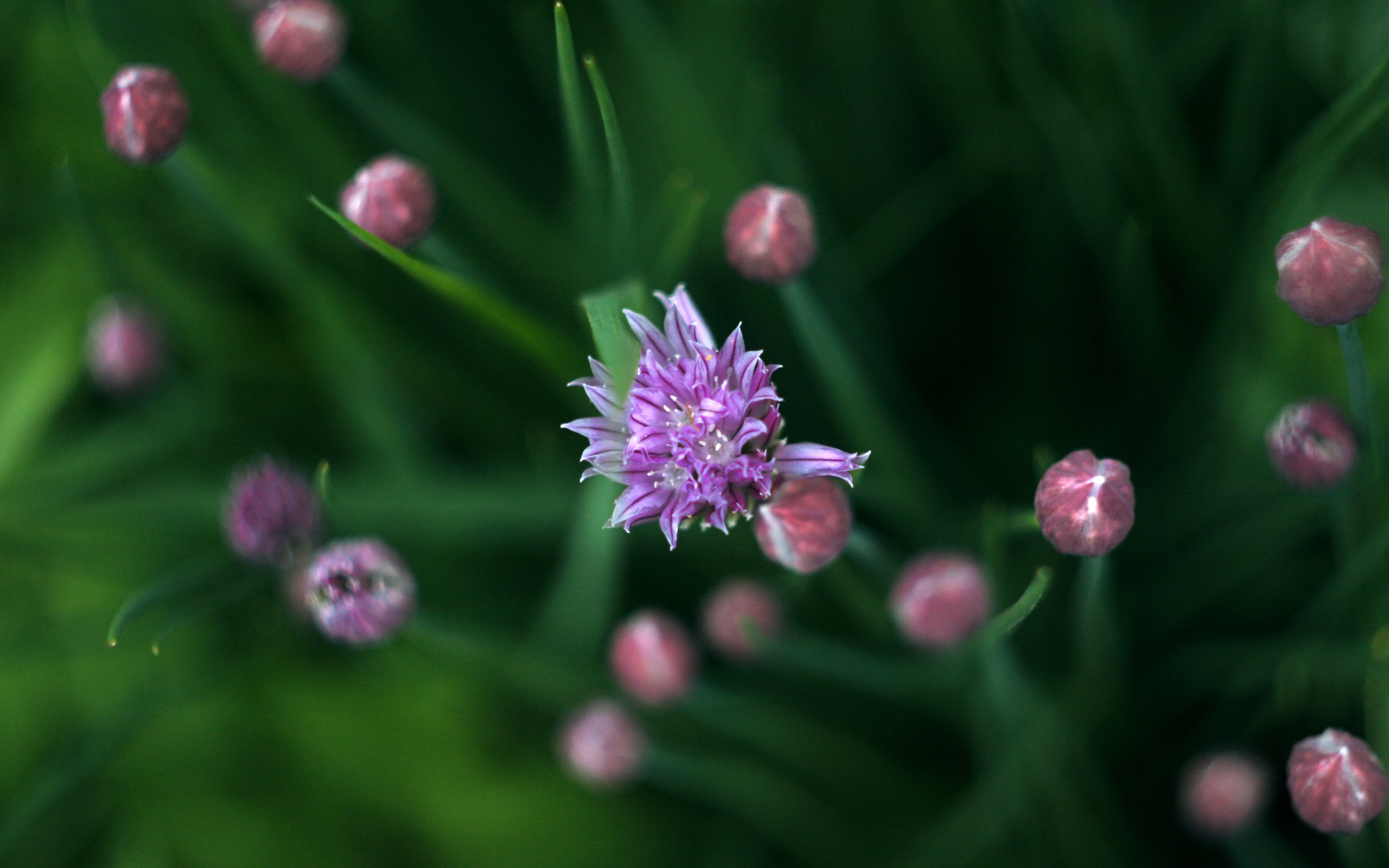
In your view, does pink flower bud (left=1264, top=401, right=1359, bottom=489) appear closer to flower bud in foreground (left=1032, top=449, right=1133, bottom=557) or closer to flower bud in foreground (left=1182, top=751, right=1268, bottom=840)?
flower bud in foreground (left=1032, top=449, right=1133, bottom=557)

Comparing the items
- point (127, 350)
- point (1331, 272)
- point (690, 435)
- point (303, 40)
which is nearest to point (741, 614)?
point (690, 435)

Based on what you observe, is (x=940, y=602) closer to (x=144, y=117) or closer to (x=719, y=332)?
(x=719, y=332)

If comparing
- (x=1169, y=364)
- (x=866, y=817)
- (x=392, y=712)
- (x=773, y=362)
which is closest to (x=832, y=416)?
(x=773, y=362)

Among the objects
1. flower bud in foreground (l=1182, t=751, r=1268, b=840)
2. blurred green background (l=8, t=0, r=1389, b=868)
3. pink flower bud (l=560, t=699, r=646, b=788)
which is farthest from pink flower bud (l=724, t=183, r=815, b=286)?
flower bud in foreground (l=1182, t=751, r=1268, b=840)

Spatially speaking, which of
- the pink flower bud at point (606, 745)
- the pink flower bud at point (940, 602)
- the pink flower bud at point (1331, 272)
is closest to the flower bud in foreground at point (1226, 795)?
the pink flower bud at point (940, 602)

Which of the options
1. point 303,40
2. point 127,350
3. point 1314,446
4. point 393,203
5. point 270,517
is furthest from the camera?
point 127,350

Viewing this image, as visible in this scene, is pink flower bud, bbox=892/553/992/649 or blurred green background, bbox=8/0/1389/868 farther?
blurred green background, bbox=8/0/1389/868
